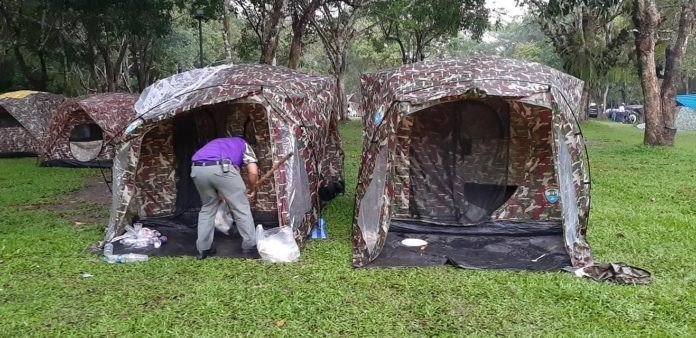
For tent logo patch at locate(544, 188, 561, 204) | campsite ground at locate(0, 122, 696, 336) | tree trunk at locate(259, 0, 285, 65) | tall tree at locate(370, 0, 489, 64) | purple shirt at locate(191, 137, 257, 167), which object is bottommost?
campsite ground at locate(0, 122, 696, 336)

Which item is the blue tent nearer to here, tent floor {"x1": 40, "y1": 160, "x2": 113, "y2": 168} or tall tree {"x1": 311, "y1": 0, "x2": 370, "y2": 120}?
tall tree {"x1": 311, "y1": 0, "x2": 370, "y2": 120}

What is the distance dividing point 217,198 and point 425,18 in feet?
54.5

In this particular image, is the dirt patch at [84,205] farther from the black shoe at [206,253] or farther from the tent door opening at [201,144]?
the black shoe at [206,253]

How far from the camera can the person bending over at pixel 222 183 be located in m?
5.54

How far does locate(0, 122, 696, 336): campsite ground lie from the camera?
13.4 ft

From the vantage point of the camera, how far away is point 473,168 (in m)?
6.59

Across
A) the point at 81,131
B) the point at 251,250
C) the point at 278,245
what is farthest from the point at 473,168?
the point at 81,131

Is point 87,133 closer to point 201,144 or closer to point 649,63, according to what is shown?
point 201,144

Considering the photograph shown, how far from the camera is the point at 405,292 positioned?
4.69 metres

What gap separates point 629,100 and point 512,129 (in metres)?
44.8

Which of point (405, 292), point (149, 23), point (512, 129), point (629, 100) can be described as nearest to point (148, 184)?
point (405, 292)

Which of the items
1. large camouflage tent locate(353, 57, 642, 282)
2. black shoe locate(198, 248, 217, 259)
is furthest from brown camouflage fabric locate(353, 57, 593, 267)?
black shoe locate(198, 248, 217, 259)

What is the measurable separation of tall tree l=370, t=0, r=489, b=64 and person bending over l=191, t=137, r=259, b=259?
11.3 metres

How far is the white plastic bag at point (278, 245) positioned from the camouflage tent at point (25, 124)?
1109cm
